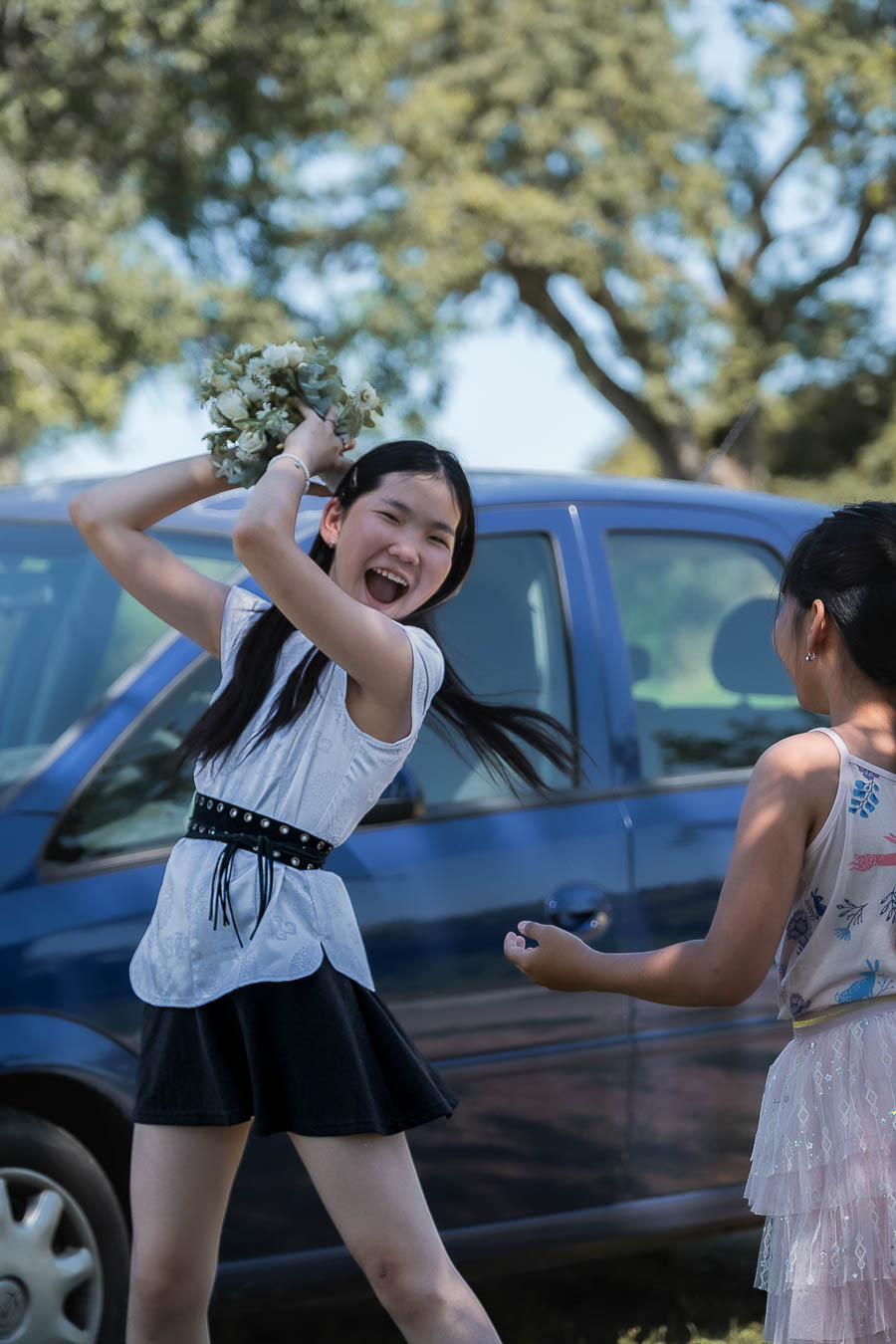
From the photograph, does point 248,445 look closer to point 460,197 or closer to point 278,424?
point 278,424

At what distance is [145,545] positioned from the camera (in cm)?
266

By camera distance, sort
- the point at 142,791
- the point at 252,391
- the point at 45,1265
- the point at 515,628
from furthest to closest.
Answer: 1. the point at 515,628
2. the point at 142,791
3. the point at 45,1265
4. the point at 252,391

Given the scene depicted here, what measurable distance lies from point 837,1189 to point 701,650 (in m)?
2.17

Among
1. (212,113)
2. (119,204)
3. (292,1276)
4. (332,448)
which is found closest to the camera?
(332,448)

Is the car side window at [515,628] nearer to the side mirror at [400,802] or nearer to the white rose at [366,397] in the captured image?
the side mirror at [400,802]

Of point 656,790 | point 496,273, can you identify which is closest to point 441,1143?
point 656,790

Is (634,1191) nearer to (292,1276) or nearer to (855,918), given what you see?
(292,1276)

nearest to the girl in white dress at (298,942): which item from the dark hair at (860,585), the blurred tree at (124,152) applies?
the dark hair at (860,585)

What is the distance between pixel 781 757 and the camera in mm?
2057

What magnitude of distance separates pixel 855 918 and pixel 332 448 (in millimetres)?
1081

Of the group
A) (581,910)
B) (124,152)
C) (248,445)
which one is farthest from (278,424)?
(124,152)

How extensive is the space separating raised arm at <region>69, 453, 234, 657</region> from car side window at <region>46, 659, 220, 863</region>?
0.60m

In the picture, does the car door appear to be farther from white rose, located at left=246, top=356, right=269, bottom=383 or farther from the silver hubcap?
white rose, located at left=246, top=356, right=269, bottom=383

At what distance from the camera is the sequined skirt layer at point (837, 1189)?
2035mm
